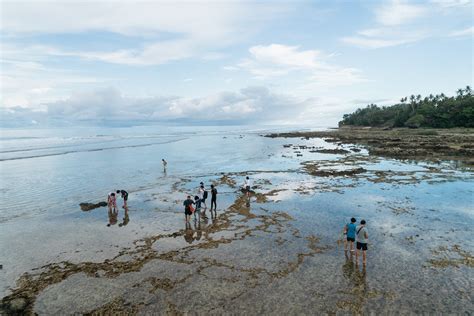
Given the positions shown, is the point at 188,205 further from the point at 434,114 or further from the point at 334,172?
the point at 434,114

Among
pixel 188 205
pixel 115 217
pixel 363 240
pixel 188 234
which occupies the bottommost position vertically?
pixel 188 234

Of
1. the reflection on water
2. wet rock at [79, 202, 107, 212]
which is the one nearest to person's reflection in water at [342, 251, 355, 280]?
the reflection on water

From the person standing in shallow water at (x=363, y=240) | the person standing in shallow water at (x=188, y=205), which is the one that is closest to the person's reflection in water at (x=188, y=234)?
the person standing in shallow water at (x=188, y=205)

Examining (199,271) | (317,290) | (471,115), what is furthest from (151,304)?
(471,115)

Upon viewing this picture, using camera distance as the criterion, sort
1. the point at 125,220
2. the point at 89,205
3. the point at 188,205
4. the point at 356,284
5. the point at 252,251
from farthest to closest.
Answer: the point at 89,205 < the point at 125,220 < the point at 188,205 < the point at 252,251 < the point at 356,284

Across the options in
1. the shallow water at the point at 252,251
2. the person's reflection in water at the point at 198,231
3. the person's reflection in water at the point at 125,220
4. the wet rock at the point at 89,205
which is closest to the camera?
the shallow water at the point at 252,251

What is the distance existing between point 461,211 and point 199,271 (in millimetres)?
19313

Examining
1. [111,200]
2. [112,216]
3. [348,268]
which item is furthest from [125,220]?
[348,268]

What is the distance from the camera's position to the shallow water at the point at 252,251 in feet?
37.4

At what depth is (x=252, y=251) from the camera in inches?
617

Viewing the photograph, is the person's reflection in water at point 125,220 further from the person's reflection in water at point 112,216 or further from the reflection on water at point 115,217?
the person's reflection in water at point 112,216

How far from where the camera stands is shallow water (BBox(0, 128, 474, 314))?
37.4 ft

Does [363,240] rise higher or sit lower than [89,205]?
higher

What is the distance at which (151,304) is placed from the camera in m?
11.2
